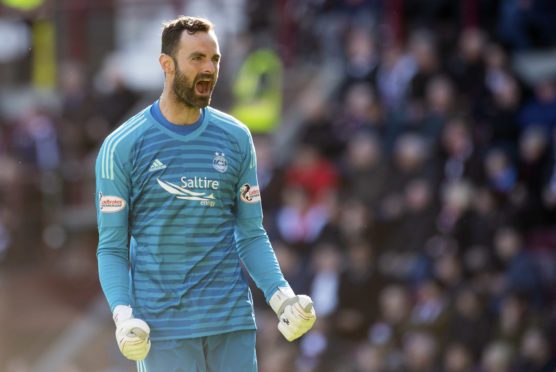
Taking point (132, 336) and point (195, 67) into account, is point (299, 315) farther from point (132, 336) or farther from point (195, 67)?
point (195, 67)

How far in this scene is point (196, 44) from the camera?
416 centimetres

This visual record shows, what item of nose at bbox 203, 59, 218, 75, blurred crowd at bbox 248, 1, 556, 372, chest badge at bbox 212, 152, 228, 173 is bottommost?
blurred crowd at bbox 248, 1, 556, 372

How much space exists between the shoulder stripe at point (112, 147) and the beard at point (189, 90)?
22cm

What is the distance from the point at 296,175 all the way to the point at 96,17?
24.4 feet

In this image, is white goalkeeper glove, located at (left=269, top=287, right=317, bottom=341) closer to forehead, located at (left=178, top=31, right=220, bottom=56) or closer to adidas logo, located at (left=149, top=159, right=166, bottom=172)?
adidas logo, located at (left=149, top=159, right=166, bottom=172)

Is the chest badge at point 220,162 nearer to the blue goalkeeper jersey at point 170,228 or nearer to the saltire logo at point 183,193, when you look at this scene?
the blue goalkeeper jersey at point 170,228

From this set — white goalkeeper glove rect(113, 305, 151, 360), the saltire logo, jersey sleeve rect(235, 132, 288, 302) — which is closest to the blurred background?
jersey sleeve rect(235, 132, 288, 302)

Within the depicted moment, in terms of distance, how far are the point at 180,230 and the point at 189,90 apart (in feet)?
1.97

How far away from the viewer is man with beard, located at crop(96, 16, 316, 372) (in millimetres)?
4129

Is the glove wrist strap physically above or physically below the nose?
below

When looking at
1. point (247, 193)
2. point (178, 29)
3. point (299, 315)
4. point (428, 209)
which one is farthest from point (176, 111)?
point (428, 209)

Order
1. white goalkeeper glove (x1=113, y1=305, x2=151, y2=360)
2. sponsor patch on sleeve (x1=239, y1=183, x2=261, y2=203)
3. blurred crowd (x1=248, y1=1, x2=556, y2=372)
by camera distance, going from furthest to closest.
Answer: blurred crowd (x1=248, y1=1, x2=556, y2=372)
sponsor patch on sleeve (x1=239, y1=183, x2=261, y2=203)
white goalkeeper glove (x1=113, y1=305, x2=151, y2=360)

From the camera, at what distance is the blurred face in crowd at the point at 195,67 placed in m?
4.16

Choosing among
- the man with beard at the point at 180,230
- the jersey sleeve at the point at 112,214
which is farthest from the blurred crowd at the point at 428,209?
the jersey sleeve at the point at 112,214
